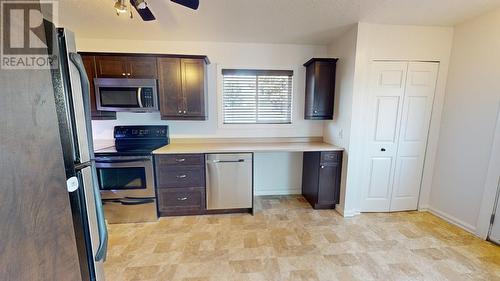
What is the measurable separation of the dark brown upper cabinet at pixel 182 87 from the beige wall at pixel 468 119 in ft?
10.6

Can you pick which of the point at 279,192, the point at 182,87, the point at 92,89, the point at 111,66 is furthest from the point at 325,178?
the point at 92,89

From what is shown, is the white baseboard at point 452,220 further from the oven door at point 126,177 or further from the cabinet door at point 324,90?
the oven door at point 126,177

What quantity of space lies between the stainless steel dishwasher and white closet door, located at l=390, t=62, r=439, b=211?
2.05 m

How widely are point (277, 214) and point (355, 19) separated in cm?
262

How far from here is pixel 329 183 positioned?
274 centimetres

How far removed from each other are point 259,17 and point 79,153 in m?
2.15

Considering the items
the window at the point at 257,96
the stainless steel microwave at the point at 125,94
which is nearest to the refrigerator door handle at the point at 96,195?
the stainless steel microwave at the point at 125,94

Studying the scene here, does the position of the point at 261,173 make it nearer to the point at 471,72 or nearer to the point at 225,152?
the point at 225,152

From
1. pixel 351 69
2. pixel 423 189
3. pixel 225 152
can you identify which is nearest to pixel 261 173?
pixel 225 152

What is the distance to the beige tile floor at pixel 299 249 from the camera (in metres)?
1.73

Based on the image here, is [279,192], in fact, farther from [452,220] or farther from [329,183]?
[452,220]

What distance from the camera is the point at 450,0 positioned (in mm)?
1869

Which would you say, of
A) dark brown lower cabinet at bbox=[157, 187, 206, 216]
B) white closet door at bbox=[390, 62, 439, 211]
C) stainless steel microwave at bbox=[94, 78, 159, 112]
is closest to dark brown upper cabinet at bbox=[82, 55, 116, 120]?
stainless steel microwave at bbox=[94, 78, 159, 112]

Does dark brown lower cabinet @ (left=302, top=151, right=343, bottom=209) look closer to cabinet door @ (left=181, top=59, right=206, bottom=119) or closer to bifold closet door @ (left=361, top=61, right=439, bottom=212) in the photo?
bifold closet door @ (left=361, top=61, right=439, bottom=212)
